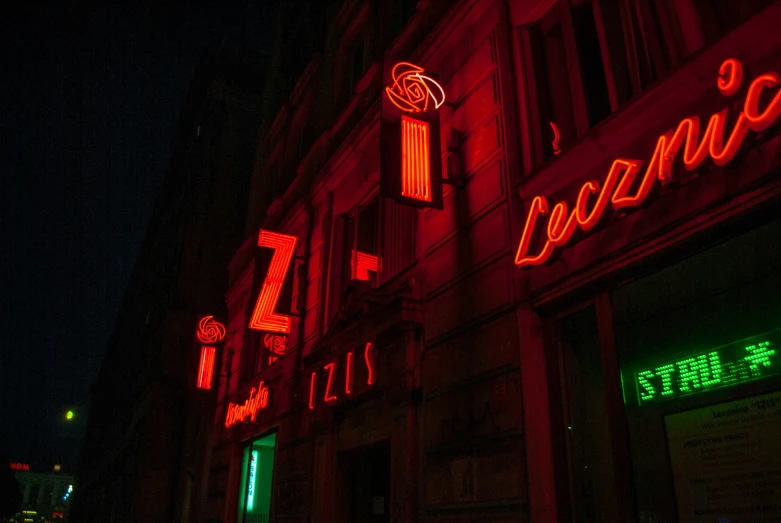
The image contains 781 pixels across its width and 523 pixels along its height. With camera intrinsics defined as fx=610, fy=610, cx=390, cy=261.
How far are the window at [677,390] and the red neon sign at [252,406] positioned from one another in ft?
25.7

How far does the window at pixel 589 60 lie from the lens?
619cm

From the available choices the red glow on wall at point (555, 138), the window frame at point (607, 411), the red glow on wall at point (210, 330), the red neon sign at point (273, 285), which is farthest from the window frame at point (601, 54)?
the red glow on wall at point (210, 330)

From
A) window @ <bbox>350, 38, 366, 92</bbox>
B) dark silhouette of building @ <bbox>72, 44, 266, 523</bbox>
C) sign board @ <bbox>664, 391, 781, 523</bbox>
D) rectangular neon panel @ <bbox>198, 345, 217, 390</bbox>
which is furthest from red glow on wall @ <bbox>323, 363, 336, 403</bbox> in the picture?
dark silhouette of building @ <bbox>72, 44, 266, 523</bbox>

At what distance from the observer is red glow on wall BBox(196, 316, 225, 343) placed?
17281 mm

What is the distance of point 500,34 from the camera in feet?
26.7

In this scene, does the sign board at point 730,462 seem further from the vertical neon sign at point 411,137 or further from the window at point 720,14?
the vertical neon sign at point 411,137

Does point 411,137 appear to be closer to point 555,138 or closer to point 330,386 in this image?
point 555,138

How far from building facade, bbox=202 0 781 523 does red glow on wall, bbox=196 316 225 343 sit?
715 cm

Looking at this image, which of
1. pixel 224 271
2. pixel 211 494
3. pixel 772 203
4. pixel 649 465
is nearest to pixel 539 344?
pixel 649 465

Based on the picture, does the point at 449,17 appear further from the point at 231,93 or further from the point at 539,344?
the point at 231,93

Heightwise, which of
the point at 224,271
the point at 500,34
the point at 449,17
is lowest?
the point at 500,34

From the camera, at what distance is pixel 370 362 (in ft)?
29.3

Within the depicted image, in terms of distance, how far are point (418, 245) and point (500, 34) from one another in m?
3.13

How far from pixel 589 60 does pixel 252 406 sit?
31.9 ft
